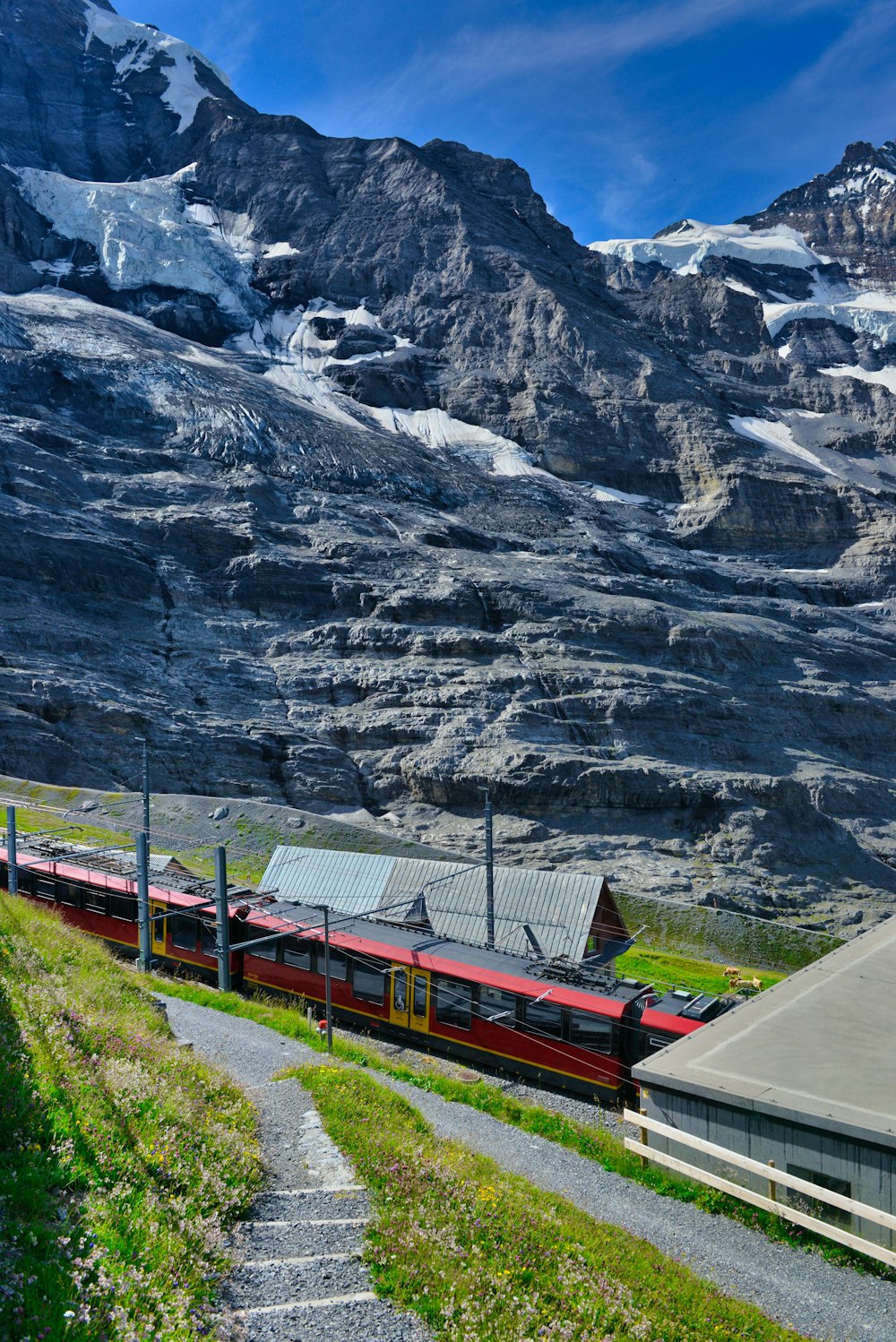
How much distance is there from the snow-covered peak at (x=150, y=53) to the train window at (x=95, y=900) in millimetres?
183472

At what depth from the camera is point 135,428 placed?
92312mm

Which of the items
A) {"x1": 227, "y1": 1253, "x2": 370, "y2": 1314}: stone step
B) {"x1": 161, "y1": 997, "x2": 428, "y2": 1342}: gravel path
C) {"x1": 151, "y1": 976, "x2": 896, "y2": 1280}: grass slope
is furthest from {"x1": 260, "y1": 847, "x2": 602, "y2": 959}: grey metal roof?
{"x1": 227, "y1": 1253, "x2": 370, "y2": 1314}: stone step

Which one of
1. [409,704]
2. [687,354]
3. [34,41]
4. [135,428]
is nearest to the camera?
[409,704]

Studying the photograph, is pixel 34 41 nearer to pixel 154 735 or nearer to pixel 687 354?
pixel 687 354

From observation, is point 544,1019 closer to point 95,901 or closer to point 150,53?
point 95,901

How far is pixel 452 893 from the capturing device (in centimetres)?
3169

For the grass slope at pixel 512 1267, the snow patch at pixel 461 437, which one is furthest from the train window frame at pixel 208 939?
the snow patch at pixel 461 437

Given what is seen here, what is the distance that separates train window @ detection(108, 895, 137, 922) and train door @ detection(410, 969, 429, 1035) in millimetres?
9737

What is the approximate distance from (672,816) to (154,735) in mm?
32449

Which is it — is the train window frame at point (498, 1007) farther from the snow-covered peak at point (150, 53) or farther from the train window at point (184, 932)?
the snow-covered peak at point (150, 53)

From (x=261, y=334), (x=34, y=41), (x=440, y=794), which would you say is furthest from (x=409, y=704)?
(x=34, y=41)

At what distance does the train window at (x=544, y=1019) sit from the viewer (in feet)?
62.8

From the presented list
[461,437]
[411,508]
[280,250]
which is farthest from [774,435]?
[280,250]

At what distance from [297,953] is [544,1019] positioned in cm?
715
